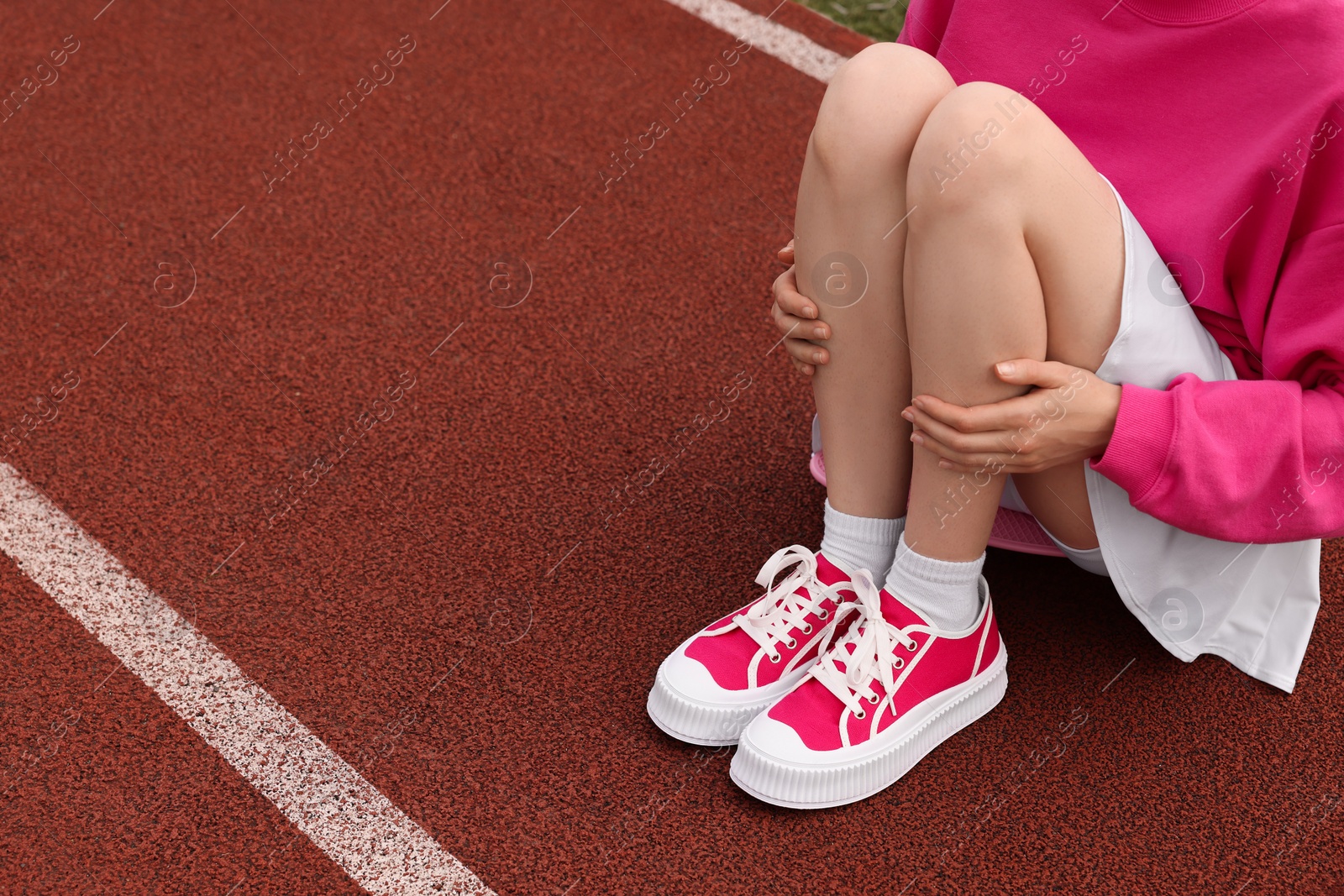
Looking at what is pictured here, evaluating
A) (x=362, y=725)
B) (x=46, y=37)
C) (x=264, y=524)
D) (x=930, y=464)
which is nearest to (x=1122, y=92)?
(x=930, y=464)

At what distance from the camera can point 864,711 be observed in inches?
55.4

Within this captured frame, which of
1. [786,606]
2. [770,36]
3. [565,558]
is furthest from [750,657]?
[770,36]

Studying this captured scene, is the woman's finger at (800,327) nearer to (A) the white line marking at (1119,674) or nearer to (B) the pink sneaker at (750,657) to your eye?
(B) the pink sneaker at (750,657)

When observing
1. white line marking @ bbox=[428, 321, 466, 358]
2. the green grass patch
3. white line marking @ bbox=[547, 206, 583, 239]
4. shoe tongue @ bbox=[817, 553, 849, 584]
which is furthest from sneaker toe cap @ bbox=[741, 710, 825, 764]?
the green grass patch

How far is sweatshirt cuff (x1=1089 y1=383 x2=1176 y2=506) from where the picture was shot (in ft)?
4.01

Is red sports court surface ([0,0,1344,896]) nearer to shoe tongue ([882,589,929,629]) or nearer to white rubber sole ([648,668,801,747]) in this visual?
white rubber sole ([648,668,801,747])

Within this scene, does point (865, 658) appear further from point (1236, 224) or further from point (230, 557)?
point (230, 557)

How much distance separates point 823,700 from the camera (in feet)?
4.63

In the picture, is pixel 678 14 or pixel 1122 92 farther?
pixel 678 14

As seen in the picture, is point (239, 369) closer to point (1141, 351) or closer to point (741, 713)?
point (741, 713)

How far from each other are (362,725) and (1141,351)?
3.55 feet

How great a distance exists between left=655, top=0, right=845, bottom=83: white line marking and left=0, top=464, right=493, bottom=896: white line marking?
2123 mm

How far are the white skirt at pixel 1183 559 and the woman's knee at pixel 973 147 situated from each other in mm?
162

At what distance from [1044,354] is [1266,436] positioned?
0.80 ft
